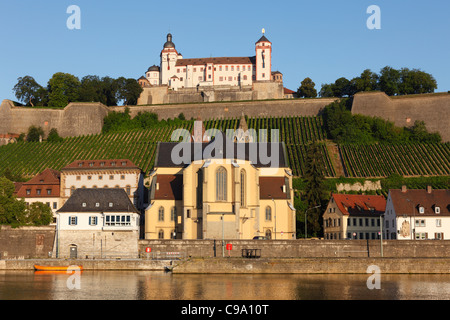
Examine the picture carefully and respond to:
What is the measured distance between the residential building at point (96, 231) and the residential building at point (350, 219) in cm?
2974

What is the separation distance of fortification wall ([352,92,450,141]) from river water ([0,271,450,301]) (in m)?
85.1

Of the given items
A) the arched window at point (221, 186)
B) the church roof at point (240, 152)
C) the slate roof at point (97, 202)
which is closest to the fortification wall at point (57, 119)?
the church roof at point (240, 152)

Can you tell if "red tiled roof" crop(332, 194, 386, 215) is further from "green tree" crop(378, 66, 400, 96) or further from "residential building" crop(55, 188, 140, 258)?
"green tree" crop(378, 66, 400, 96)

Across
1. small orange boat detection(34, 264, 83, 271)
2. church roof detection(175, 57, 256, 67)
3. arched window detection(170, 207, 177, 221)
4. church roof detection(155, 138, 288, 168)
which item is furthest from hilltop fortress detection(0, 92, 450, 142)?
small orange boat detection(34, 264, 83, 271)

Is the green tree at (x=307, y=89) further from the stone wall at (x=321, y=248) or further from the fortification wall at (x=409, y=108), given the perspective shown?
the stone wall at (x=321, y=248)

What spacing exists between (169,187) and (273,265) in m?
28.9

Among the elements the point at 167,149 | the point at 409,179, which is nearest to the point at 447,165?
the point at 409,179

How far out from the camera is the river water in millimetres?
47906

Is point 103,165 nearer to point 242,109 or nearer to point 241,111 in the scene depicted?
point 241,111

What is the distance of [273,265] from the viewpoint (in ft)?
222
